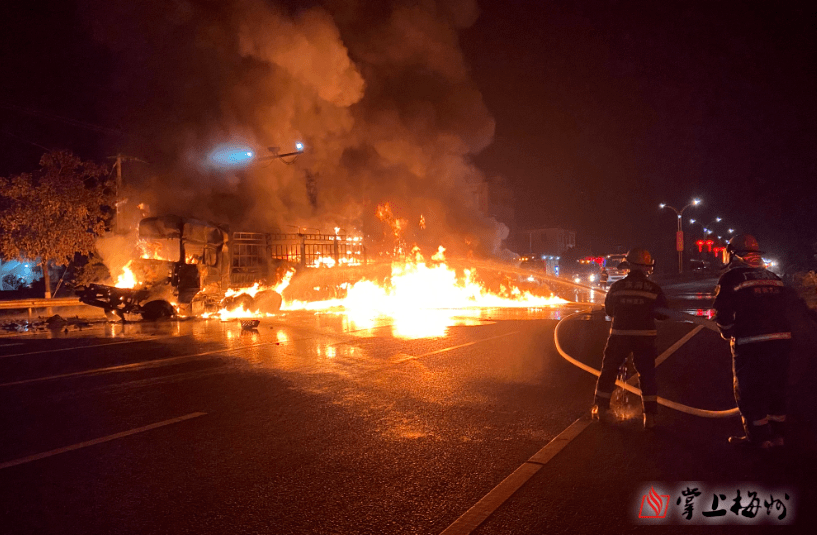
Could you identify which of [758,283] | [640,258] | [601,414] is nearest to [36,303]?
[601,414]

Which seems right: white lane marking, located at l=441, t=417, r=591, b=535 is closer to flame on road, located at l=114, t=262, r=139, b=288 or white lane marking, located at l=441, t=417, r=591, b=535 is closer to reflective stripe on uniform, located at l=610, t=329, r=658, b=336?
reflective stripe on uniform, located at l=610, t=329, r=658, b=336

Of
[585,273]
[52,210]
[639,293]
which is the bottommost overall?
[639,293]

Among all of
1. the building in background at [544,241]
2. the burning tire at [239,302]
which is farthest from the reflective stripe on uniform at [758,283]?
the building in background at [544,241]

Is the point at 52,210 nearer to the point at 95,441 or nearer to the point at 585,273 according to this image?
the point at 95,441

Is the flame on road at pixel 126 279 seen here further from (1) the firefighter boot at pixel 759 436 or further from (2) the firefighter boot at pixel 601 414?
(1) the firefighter boot at pixel 759 436

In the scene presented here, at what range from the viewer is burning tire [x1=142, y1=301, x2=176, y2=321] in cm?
1429

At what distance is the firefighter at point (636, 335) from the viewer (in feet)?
17.2

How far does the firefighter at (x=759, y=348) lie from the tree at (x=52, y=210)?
68.2 ft

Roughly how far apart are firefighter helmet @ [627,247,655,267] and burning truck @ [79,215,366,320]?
39.1 feet

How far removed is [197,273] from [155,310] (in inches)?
53.8

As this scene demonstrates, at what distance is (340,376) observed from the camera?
756 centimetres

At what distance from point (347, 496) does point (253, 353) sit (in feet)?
20.2

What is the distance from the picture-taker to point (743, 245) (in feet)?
16.1

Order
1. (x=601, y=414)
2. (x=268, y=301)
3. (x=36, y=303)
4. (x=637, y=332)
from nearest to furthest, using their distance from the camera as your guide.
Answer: (x=637, y=332)
(x=601, y=414)
(x=268, y=301)
(x=36, y=303)
